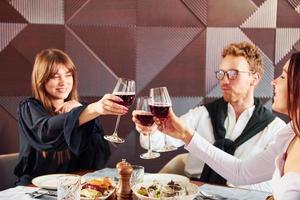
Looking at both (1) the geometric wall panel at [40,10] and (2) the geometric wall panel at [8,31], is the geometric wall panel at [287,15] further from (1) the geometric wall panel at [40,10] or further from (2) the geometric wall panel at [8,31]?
(2) the geometric wall panel at [8,31]

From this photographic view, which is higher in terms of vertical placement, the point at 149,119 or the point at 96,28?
the point at 96,28

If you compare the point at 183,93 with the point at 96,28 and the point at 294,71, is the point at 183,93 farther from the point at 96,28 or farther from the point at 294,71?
the point at 294,71

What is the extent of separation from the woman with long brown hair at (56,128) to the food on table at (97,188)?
1.85 feet

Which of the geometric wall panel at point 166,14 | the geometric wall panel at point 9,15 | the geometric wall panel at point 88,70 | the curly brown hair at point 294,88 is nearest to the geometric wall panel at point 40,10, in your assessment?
the geometric wall panel at point 9,15

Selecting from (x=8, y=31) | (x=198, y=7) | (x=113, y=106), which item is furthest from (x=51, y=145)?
(x=198, y=7)

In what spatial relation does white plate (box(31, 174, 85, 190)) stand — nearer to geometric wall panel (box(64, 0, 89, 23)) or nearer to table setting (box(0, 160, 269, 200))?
table setting (box(0, 160, 269, 200))

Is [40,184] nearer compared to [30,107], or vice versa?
[40,184]

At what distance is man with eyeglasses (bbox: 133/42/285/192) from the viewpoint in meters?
2.98

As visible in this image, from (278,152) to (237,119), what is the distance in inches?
37.6

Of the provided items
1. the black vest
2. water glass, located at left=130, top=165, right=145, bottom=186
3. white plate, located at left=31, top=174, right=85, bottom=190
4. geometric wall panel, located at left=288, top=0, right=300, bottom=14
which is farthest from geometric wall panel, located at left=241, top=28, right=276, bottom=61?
white plate, located at left=31, top=174, right=85, bottom=190

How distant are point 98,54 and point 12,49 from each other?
26.9 inches

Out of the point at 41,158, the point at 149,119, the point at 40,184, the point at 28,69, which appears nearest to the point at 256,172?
the point at 149,119

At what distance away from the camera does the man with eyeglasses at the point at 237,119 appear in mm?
2977

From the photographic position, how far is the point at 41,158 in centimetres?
275
